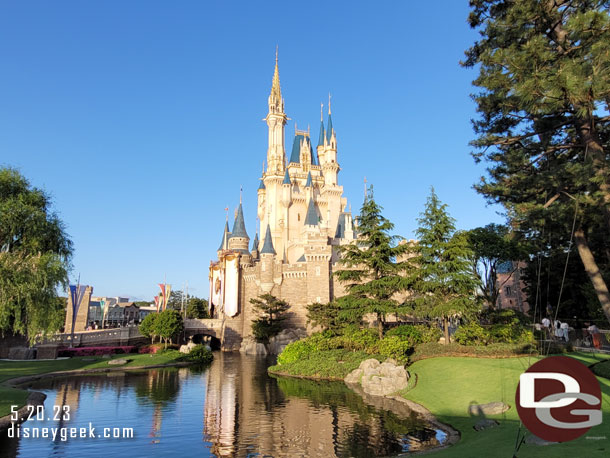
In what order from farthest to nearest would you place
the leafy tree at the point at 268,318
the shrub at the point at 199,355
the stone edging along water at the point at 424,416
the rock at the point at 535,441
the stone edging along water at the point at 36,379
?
1. the leafy tree at the point at 268,318
2. the shrub at the point at 199,355
3. the stone edging along water at the point at 36,379
4. the stone edging along water at the point at 424,416
5. the rock at the point at 535,441

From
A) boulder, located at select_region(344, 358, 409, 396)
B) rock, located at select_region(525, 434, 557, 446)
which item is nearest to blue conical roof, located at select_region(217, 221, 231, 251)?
boulder, located at select_region(344, 358, 409, 396)

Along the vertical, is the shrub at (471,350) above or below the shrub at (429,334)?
below

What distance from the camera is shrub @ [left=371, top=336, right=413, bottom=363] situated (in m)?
21.6

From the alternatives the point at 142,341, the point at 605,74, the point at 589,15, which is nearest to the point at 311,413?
the point at 605,74

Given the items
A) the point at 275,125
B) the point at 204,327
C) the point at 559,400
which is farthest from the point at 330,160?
the point at 559,400

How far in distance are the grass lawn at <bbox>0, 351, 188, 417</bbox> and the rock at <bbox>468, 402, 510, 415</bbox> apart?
1500 centimetres

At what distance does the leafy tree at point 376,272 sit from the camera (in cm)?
2522

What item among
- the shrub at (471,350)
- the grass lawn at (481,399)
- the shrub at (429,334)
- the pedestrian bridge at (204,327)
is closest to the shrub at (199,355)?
the pedestrian bridge at (204,327)

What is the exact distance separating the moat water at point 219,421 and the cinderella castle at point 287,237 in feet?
74.3

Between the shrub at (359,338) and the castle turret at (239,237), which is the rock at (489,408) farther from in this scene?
the castle turret at (239,237)

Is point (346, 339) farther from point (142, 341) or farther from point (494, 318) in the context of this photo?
point (142, 341)

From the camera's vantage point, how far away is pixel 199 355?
112 feet

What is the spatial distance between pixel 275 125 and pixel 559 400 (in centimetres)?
6329

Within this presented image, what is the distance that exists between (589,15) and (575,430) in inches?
489
